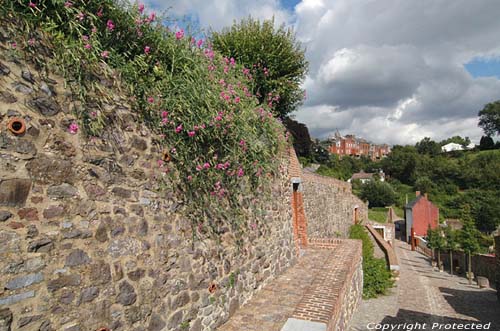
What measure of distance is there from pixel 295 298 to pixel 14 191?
14.4 feet

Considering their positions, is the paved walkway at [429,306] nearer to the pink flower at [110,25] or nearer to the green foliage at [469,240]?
the green foliage at [469,240]

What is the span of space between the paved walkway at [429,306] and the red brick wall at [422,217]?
23404 mm

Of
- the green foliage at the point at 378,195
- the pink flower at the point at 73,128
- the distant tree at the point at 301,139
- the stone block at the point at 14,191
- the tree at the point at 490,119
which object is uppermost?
the tree at the point at 490,119

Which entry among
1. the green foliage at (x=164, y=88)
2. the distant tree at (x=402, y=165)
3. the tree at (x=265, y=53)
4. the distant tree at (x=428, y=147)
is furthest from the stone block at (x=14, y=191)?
the distant tree at (x=428, y=147)

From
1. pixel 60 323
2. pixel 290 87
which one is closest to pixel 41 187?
pixel 60 323

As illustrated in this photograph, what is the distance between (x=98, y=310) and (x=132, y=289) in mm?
378

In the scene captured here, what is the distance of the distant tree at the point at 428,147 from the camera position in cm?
7738

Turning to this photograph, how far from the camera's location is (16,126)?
7.34 ft

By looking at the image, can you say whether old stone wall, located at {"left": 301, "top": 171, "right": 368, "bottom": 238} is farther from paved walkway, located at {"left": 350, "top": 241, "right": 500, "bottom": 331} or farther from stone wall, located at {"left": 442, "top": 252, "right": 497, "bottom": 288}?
stone wall, located at {"left": 442, "top": 252, "right": 497, "bottom": 288}

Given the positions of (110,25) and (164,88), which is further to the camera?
(164,88)

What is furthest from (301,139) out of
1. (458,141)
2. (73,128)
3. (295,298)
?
(458,141)

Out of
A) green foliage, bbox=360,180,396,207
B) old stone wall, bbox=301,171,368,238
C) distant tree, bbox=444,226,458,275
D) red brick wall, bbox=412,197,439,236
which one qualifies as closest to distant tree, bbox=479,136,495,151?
green foliage, bbox=360,180,396,207

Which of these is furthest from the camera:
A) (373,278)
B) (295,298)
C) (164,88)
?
(373,278)

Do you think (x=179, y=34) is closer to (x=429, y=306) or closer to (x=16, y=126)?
(x=16, y=126)
